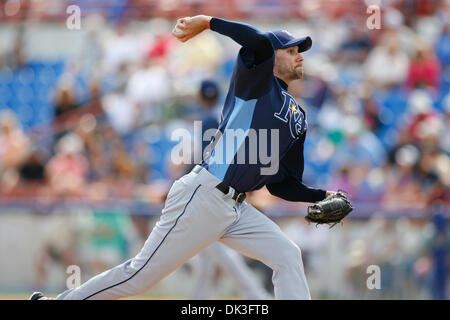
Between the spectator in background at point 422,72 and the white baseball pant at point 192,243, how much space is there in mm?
7024

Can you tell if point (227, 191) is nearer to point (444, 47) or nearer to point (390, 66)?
point (390, 66)

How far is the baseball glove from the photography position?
16.9ft

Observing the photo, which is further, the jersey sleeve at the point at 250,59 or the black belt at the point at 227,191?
the black belt at the point at 227,191

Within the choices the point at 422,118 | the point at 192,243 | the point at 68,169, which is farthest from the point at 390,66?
the point at 192,243

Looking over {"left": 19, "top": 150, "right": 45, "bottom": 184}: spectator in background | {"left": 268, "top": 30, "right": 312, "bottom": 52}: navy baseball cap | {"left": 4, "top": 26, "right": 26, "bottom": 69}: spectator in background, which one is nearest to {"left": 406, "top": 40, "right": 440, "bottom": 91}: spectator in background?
Result: {"left": 19, "top": 150, "right": 45, "bottom": 184}: spectator in background

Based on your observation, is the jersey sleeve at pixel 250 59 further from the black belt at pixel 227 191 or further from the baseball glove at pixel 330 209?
the baseball glove at pixel 330 209

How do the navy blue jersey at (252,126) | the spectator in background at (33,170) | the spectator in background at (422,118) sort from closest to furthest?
the navy blue jersey at (252,126) → the spectator in background at (422,118) → the spectator in background at (33,170)

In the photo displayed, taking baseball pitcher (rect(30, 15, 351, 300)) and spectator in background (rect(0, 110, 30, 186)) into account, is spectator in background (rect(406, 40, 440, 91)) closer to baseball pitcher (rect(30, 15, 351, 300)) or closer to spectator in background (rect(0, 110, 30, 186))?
spectator in background (rect(0, 110, 30, 186))

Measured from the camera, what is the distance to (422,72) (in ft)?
37.4

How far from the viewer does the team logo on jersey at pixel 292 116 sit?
495cm


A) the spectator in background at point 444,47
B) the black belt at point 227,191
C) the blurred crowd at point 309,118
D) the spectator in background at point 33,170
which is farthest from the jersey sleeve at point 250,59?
the spectator in background at point 444,47

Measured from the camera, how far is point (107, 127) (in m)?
11.8

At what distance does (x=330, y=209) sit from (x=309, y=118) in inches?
238
